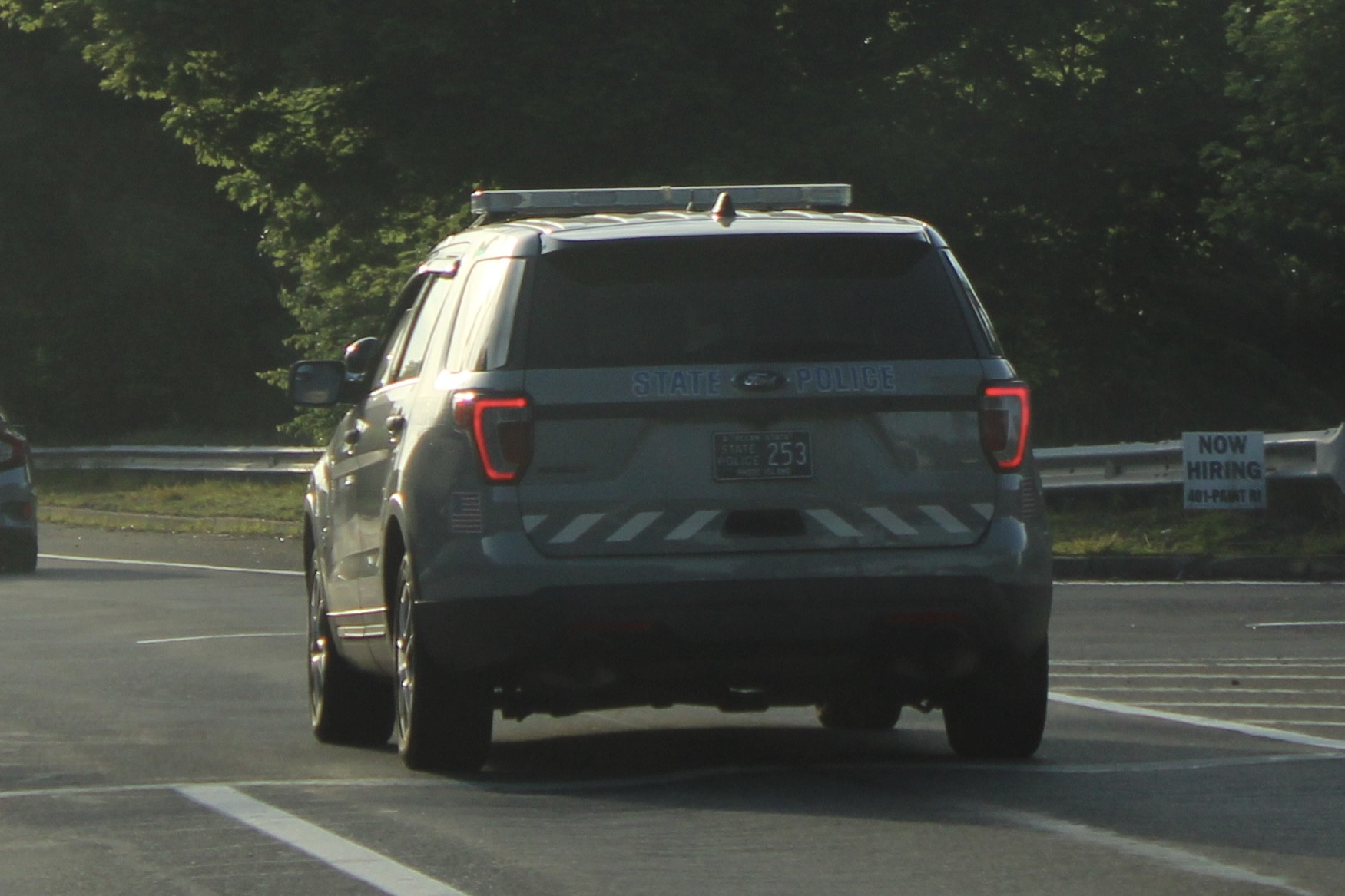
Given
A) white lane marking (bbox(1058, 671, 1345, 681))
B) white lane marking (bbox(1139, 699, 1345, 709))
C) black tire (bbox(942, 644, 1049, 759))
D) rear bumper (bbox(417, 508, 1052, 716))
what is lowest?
white lane marking (bbox(1058, 671, 1345, 681))

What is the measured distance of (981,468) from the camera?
26.0 feet

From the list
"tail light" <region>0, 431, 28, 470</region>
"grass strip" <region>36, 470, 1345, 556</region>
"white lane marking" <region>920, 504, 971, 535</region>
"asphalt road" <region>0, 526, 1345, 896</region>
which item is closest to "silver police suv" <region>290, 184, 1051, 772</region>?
"white lane marking" <region>920, 504, 971, 535</region>

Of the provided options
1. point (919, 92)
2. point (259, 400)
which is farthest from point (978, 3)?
point (259, 400)

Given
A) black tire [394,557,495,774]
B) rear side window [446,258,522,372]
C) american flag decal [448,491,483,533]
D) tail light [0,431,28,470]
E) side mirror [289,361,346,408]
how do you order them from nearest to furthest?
american flag decal [448,491,483,533] → rear side window [446,258,522,372] → black tire [394,557,495,774] → side mirror [289,361,346,408] → tail light [0,431,28,470]

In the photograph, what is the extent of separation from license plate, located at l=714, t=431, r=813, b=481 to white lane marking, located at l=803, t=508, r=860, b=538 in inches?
4.4

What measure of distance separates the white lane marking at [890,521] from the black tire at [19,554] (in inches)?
576

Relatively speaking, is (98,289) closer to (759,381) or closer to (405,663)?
(405,663)

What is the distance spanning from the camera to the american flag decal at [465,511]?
7.75 metres

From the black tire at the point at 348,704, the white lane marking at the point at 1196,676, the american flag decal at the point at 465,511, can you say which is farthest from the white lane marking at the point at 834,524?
the white lane marking at the point at 1196,676

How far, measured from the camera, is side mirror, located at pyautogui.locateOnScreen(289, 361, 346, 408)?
9711mm

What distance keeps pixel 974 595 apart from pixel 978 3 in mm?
22098

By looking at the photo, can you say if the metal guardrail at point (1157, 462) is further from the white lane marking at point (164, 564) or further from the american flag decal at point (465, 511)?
the american flag decal at point (465, 511)

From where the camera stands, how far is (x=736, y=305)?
7.92m

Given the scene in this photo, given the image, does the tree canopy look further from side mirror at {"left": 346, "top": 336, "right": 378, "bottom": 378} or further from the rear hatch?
the rear hatch
